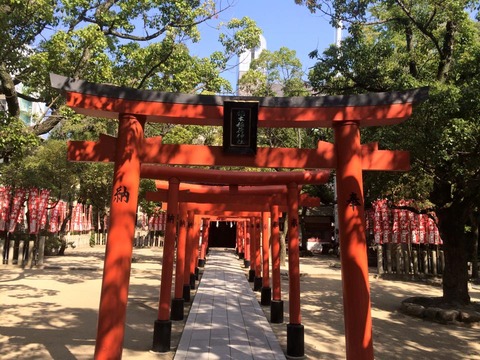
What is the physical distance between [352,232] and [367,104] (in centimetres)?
172

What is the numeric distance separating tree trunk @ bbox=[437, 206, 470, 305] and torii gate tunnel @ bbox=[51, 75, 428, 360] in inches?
267

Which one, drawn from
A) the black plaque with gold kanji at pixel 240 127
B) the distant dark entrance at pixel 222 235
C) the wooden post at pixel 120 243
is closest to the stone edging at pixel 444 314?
the black plaque with gold kanji at pixel 240 127

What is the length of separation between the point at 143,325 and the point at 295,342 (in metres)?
3.65

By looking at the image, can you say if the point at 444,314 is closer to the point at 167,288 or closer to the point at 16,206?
the point at 167,288

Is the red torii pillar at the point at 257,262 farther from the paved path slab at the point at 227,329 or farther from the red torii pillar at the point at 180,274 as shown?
the red torii pillar at the point at 180,274

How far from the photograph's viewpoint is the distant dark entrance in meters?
45.4

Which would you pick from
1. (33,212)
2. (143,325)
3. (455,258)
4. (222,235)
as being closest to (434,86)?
(455,258)

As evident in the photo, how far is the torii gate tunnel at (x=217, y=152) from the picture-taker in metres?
5.05

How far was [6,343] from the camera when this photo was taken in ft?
22.7

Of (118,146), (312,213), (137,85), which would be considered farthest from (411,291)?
(312,213)

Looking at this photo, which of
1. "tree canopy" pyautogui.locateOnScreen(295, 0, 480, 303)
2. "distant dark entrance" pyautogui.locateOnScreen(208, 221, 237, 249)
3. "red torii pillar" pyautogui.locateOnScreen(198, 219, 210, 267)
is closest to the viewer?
"tree canopy" pyautogui.locateOnScreen(295, 0, 480, 303)

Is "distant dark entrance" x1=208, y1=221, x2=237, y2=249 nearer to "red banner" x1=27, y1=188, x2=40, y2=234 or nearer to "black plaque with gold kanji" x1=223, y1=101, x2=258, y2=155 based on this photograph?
"red banner" x1=27, y1=188, x2=40, y2=234

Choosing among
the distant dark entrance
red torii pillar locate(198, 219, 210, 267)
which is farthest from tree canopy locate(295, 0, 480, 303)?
the distant dark entrance

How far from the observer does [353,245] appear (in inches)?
201
